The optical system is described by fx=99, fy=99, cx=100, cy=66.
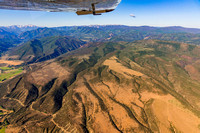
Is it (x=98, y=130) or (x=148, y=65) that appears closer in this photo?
(x=98, y=130)

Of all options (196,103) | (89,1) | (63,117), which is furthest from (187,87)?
(89,1)

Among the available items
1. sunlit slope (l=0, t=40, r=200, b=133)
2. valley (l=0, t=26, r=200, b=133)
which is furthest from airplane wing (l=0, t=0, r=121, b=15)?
sunlit slope (l=0, t=40, r=200, b=133)

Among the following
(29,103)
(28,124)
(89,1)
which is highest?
(89,1)

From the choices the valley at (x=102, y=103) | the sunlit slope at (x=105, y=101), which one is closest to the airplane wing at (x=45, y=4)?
the valley at (x=102, y=103)

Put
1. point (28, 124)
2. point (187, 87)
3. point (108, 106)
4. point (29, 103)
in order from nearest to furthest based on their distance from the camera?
1. point (28, 124)
2. point (108, 106)
3. point (29, 103)
4. point (187, 87)

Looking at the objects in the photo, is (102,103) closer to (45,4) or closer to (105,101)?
(105,101)

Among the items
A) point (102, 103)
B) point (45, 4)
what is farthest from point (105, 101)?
point (45, 4)

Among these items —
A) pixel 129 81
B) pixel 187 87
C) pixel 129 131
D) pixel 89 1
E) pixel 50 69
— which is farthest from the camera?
pixel 50 69

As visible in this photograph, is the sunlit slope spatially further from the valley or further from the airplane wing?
the airplane wing

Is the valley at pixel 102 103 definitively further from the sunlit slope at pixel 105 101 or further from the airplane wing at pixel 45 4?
the airplane wing at pixel 45 4

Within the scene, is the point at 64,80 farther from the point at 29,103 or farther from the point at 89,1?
the point at 89,1
